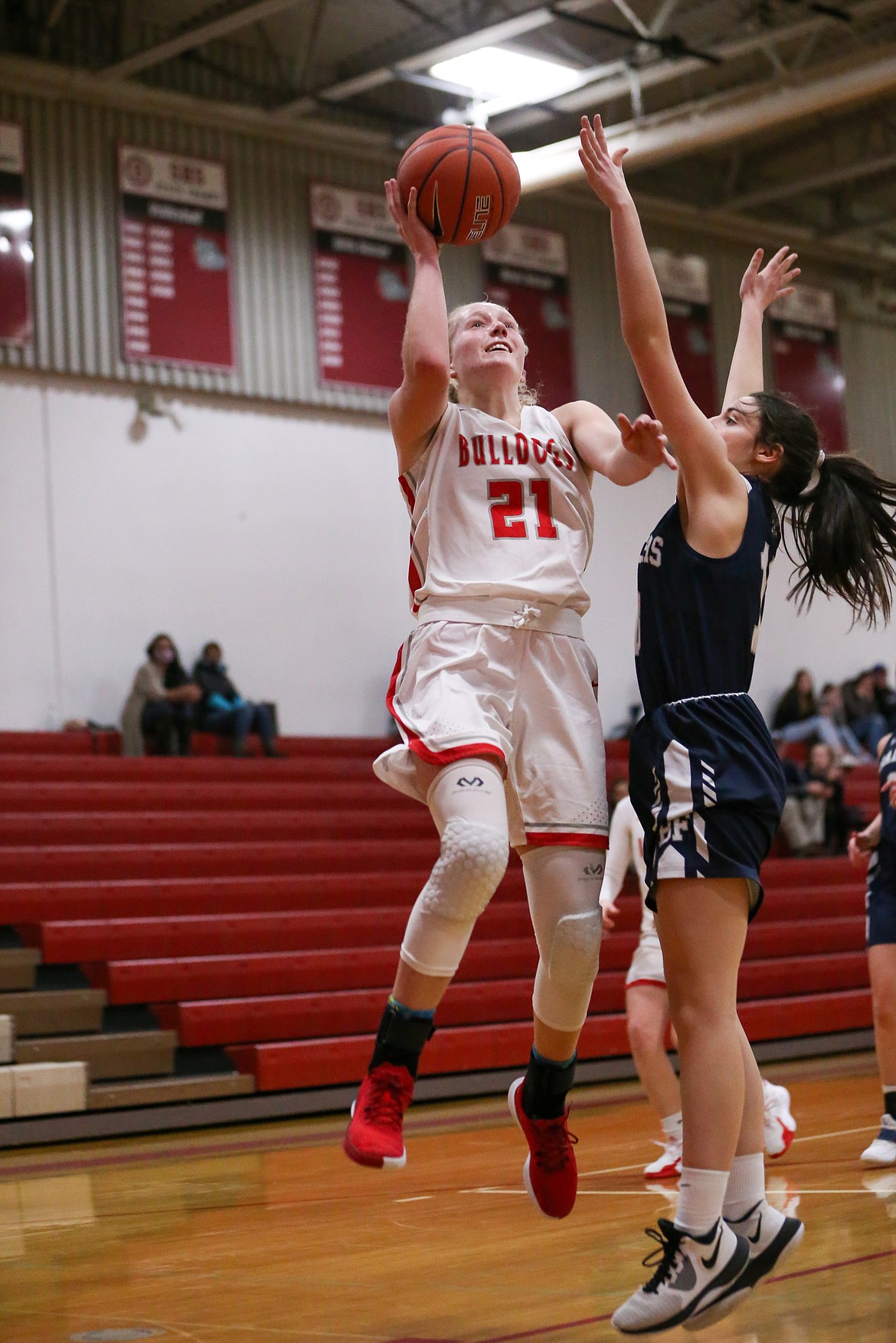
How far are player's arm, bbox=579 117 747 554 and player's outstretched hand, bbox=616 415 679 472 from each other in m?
0.08

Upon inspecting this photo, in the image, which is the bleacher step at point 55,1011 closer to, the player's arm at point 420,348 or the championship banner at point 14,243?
the player's arm at point 420,348

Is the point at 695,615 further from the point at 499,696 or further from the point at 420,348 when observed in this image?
the point at 420,348

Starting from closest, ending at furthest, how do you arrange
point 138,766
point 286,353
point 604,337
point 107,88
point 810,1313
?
point 810,1313 < point 138,766 < point 107,88 < point 286,353 < point 604,337

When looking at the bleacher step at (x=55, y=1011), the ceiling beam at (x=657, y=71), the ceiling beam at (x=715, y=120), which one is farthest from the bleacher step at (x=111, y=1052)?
the ceiling beam at (x=657, y=71)

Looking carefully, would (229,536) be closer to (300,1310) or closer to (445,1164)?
(445,1164)

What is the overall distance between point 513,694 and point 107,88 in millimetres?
11363

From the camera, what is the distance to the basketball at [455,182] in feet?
11.4

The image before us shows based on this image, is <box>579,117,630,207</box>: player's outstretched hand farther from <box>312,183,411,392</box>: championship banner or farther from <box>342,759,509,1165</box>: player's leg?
<box>312,183,411,392</box>: championship banner

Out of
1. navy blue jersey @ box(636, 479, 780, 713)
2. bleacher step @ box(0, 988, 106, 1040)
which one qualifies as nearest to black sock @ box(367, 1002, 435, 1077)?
navy blue jersey @ box(636, 479, 780, 713)

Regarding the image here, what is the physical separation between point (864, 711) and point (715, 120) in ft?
21.2

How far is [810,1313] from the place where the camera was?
306 cm

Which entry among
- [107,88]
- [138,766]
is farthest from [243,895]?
[107,88]

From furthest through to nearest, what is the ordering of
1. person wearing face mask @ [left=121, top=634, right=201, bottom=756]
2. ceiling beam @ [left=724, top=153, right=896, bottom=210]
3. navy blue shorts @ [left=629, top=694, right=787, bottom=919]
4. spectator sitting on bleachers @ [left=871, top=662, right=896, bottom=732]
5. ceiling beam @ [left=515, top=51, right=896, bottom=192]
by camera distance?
spectator sitting on bleachers @ [left=871, top=662, right=896, bottom=732] → ceiling beam @ [left=724, top=153, right=896, bottom=210] → ceiling beam @ [left=515, top=51, right=896, bottom=192] → person wearing face mask @ [left=121, top=634, right=201, bottom=756] → navy blue shorts @ [left=629, top=694, right=787, bottom=919]

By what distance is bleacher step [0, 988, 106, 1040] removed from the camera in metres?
7.31
